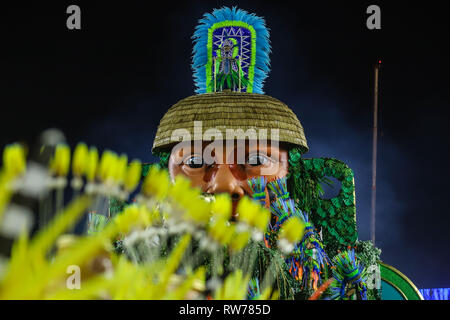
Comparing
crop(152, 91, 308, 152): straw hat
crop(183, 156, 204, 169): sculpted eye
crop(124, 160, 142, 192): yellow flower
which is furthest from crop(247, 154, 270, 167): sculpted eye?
crop(124, 160, 142, 192): yellow flower

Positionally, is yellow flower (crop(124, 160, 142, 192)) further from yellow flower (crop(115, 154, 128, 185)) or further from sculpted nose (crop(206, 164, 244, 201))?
sculpted nose (crop(206, 164, 244, 201))

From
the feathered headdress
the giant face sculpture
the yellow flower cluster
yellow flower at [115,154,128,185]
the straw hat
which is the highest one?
the feathered headdress

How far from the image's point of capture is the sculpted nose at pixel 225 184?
3701mm

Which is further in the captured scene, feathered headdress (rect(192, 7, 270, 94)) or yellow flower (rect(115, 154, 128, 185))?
feathered headdress (rect(192, 7, 270, 94))

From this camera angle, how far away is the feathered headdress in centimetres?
446

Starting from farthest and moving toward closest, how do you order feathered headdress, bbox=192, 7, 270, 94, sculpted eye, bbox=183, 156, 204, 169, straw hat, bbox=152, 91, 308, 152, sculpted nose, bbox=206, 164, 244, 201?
1. feathered headdress, bbox=192, 7, 270, 94
2. sculpted eye, bbox=183, 156, 204, 169
3. straw hat, bbox=152, 91, 308, 152
4. sculpted nose, bbox=206, 164, 244, 201

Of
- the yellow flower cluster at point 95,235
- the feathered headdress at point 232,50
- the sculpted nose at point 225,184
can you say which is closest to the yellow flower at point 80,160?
the yellow flower cluster at point 95,235

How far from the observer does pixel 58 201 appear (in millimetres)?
745

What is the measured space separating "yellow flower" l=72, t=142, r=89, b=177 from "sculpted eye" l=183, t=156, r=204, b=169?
10.6 feet

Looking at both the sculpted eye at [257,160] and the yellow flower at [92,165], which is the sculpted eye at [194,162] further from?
the yellow flower at [92,165]

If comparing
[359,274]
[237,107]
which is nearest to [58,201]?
[359,274]

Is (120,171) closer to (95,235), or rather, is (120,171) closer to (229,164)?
(95,235)

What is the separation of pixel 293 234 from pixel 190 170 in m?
2.95

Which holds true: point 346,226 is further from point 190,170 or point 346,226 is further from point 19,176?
point 19,176
